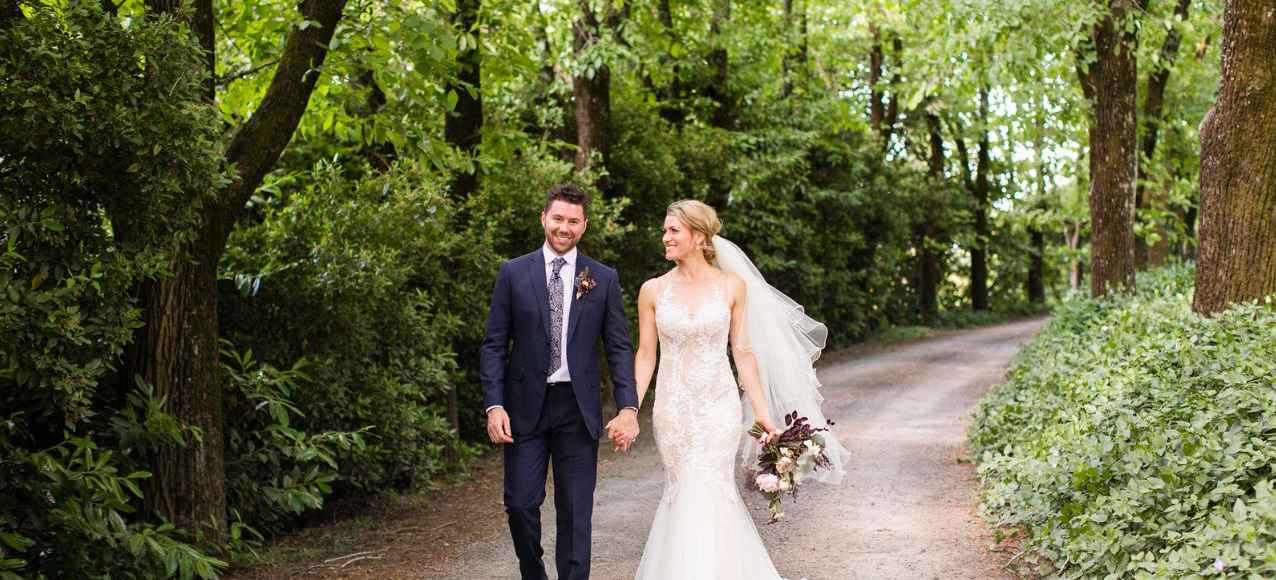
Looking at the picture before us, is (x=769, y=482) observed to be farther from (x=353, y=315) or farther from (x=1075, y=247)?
(x=1075, y=247)

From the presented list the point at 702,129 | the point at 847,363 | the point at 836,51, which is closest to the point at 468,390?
the point at 702,129

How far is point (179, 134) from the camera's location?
640 cm

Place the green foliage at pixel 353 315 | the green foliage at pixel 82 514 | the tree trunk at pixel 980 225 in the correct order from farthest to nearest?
the tree trunk at pixel 980 225, the green foliage at pixel 353 315, the green foliage at pixel 82 514

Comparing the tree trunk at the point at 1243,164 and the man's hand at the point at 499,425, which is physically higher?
the tree trunk at the point at 1243,164

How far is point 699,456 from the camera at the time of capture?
6371mm

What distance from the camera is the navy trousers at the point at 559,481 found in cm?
582

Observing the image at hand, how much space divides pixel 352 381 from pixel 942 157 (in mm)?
33615

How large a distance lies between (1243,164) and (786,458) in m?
Answer: 5.78

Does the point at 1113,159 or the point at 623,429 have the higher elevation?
the point at 1113,159

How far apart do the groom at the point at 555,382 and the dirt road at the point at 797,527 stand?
1.77 m

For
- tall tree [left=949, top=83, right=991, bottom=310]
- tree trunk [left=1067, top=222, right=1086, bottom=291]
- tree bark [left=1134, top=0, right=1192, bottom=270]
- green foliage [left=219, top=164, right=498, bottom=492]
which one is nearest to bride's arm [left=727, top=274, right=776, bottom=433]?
green foliage [left=219, top=164, right=498, bottom=492]

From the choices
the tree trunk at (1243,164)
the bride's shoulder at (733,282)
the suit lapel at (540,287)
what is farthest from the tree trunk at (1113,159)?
the suit lapel at (540,287)

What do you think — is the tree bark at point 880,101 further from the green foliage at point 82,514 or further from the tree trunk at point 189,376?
the green foliage at point 82,514

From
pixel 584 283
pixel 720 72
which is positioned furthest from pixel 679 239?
pixel 720 72
